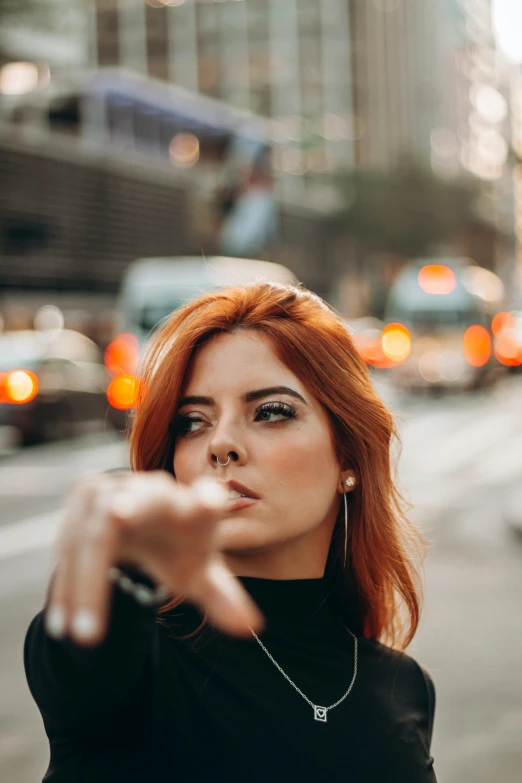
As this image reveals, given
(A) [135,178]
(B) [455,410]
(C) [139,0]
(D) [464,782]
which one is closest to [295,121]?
(C) [139,0]

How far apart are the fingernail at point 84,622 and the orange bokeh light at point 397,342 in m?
23.4

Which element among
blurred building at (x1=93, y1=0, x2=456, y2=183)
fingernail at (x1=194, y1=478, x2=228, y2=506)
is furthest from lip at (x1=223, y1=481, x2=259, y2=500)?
blurred building at (x1=93, y1=0, x2=456, y2=183)

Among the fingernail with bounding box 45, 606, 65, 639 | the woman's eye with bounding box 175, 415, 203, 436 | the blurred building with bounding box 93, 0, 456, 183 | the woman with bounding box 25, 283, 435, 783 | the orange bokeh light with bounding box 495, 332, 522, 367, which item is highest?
the blurred building with bounding box 93, 0, 456, 183

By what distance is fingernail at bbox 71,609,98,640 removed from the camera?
2.93ft

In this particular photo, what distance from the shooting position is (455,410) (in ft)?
68.8

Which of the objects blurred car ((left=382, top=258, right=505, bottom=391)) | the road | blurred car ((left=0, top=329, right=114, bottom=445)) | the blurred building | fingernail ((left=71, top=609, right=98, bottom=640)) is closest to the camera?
fingernail ((left=71, top=609, right=98, bottom=640))

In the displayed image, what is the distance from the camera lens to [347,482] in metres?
2.04

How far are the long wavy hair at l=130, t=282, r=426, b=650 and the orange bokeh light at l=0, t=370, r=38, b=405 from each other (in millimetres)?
12691

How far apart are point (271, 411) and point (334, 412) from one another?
0.53 feet

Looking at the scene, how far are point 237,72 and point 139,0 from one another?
8.75 meters

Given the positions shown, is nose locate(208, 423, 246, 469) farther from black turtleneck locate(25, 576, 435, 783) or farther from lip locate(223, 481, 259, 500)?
black turtleneck locate(25, 576, 435, 783)

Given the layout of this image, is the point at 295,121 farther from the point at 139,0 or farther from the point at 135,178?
the point at 135,178

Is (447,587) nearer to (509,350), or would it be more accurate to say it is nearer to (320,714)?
(320,714)

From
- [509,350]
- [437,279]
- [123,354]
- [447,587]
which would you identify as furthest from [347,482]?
[509,350]
